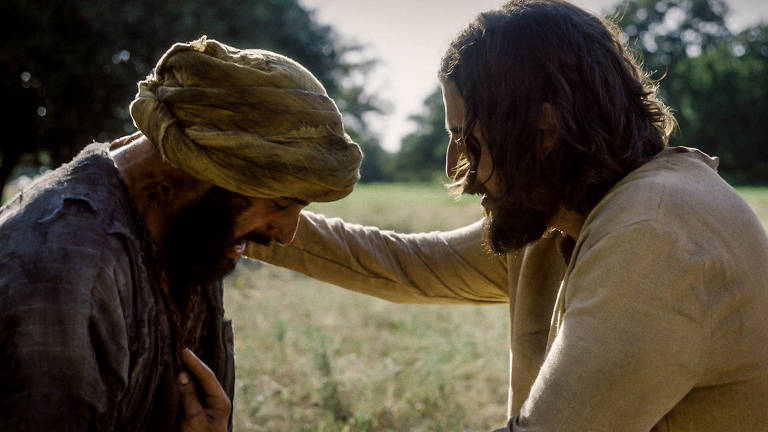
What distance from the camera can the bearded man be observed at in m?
1.70

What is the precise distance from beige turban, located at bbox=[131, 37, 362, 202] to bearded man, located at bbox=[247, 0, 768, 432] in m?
0.56

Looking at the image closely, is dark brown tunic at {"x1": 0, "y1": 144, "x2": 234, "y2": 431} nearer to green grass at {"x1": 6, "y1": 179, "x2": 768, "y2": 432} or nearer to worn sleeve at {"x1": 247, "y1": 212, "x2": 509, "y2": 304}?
worn sleeve at {"x1": 247, "y1": 212, "x2": 509, "y2": 304}

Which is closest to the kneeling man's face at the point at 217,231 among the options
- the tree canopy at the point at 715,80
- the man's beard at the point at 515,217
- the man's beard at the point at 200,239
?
the man's beard at the point at 200,239

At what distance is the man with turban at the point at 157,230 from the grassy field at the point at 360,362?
2.37 m

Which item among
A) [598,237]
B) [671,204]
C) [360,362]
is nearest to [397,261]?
[598,237]

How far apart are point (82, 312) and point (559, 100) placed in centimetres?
162

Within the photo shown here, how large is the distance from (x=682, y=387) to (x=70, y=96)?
1301cm

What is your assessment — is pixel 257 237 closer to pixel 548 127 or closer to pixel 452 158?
pixel 452 158

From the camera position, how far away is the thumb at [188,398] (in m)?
2.32

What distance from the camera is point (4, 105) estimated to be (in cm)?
1277

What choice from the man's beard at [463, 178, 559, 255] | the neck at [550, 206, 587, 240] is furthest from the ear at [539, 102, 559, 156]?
the neck at [550, 206, 587, 240]

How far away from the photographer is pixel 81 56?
11789mm

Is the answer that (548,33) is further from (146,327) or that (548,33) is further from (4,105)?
(4,105)

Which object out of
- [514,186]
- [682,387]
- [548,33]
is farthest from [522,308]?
[548,33]
